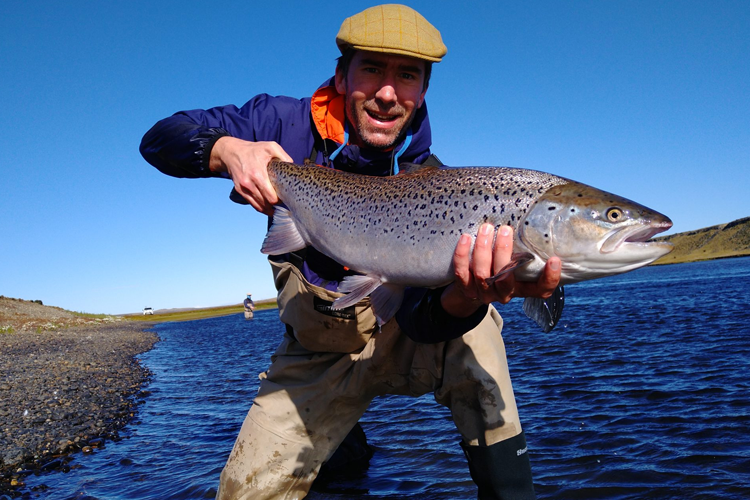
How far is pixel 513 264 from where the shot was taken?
2760 millimetres

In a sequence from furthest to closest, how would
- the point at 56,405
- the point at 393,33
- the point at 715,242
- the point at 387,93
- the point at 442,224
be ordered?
the point at 715,242 < the point at 56,405 < the point at 387,93 < the point at 393,33 < the point at 442,224

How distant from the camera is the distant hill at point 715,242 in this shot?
11359 cm

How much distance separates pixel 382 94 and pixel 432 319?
5.89ft

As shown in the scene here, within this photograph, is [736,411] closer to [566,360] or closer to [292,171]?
[566,360]

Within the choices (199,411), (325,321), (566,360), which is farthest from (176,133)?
(566,360)

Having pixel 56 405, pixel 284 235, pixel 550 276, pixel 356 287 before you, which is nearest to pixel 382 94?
pixel 284 235

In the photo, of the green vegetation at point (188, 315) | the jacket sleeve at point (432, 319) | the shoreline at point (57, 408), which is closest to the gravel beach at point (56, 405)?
the shoreline at point (57, 408)

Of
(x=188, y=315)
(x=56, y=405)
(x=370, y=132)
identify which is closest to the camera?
(x=370, y=132)

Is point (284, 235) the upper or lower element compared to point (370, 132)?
lower

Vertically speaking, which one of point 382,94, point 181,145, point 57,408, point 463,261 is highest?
point 382,94

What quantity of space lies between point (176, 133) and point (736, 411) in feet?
23.7

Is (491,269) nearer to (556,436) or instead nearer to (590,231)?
(590,231)

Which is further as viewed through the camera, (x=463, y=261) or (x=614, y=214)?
(x=463, y=261)

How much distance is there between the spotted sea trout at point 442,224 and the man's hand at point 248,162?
0.38ft
